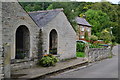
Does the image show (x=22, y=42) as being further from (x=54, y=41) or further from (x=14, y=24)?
(x=54, y=41)

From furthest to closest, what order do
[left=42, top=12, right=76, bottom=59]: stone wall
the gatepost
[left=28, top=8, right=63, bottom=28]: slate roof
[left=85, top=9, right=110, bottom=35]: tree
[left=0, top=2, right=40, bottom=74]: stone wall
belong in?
[left=85, top=9, right=110, bottom=35]: tree < [left=28, top=8, right=63, bottom=28]: slate roof < [left=42, top=12, right=76, bottom=59]: stone wall < [left=0, top=2, right=40, bottom=74]: stone wall < the gatepost

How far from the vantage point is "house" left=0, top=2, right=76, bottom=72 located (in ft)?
28.9

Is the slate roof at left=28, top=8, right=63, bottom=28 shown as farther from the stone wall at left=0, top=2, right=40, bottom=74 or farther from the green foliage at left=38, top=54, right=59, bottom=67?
the green foliage at left=38, top=54, right=59, bottom=67

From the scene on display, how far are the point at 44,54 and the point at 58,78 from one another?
3354 mm

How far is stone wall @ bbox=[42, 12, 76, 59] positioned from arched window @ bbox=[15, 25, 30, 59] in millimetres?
1356

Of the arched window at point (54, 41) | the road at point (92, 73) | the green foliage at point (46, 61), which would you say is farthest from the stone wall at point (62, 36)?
the road at point (92, 73)

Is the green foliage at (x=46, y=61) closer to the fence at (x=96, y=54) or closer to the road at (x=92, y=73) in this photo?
the road at (x=92, y=73)

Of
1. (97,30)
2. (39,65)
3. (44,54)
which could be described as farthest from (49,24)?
(97,30)

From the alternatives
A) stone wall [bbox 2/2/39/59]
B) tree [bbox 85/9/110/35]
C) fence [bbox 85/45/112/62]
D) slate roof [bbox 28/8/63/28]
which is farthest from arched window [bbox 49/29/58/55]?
tree [bbox 85/9/110/35]

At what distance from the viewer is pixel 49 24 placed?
11586mm

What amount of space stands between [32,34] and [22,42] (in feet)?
3.22

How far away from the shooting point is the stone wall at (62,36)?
1126cm

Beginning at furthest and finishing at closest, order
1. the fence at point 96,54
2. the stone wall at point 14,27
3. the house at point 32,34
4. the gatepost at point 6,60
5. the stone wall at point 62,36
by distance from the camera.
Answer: the fence at point 96,54, the stone wall at point 62,36, the house at point 32,34, the stone wall at point 14,27, the gatepost at point 6,60

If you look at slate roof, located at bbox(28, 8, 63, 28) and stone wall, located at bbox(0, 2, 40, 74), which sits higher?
slate roof, located at bbox(28, 8, 63, 28)
